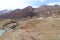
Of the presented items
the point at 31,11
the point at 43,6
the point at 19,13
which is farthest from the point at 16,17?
the point at 43,6

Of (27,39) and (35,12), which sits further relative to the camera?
(35,12)

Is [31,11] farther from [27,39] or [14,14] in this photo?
[27,39]

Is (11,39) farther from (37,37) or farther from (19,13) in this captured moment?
(19,13)

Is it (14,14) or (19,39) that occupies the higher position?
(19,39)

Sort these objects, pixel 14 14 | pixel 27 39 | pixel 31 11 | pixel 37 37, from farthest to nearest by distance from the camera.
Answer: pixel 14 14 < pixel 31 11 < pixel 37 37 < pixel 27 39

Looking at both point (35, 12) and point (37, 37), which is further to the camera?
point (35, 12)

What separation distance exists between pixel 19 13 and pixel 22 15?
1361 millimetres

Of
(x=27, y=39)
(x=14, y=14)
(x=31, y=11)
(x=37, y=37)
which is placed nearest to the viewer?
(x=27, y=39)

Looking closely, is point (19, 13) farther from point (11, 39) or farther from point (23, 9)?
point (11, 39)

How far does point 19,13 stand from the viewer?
5441 cm

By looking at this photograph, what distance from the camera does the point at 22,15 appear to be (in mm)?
53594

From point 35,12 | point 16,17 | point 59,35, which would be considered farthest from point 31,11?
point 59,35

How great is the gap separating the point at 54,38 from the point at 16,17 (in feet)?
136

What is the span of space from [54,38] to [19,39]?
264 cm
